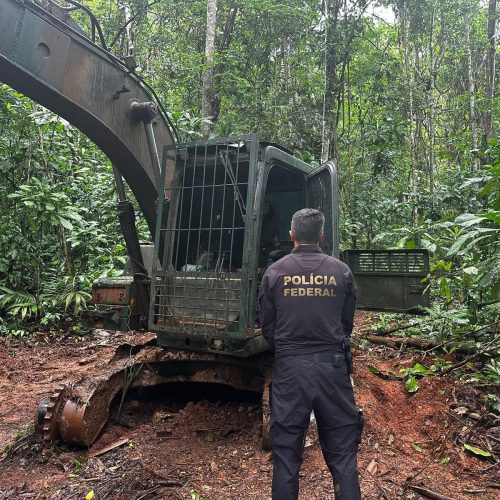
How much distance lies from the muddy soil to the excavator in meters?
0.29

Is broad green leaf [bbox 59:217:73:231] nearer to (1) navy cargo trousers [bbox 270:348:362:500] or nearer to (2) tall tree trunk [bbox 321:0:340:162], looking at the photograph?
(1) navy cargo trousers [bbox 270:348:362:500]

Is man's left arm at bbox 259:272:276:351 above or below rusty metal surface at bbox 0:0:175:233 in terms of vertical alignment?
below

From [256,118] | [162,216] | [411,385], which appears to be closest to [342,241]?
[256,118]

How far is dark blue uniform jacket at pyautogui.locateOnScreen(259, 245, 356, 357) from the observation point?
2.84m

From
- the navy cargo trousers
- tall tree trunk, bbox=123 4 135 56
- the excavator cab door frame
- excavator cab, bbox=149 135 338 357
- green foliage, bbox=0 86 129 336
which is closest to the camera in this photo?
the navy cargo trousers

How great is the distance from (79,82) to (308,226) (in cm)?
232

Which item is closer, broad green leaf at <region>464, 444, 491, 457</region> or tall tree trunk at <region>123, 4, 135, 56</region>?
broad green leaf at <region>464, 444, 491, 457</region>

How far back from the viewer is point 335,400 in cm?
275

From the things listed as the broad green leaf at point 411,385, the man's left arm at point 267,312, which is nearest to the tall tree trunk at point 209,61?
the broad green leaf at point 411,385

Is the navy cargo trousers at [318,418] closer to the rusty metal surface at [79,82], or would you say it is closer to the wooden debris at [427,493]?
the wooden debris at [427,493]

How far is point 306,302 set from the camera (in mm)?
2865

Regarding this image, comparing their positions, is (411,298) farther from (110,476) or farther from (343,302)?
(110,476)

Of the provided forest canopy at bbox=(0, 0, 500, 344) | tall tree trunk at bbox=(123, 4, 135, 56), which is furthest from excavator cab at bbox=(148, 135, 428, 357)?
tall tree trunk at bbox=(123, 4, 135, 56)

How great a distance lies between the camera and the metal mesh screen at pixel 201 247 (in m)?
3.83
